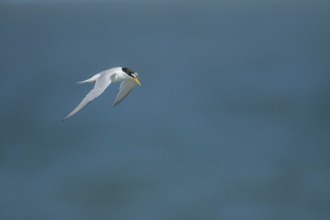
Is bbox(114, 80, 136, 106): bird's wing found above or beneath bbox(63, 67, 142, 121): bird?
above

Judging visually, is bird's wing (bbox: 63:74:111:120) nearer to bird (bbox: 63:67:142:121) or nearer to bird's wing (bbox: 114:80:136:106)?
bird (bbox: 63:67:142:121)

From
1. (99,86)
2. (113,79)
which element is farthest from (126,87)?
(99,86)

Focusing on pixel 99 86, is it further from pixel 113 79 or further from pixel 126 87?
pixel 126 87

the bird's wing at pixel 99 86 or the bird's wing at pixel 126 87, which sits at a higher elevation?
the bird's wing at pixel 126 87

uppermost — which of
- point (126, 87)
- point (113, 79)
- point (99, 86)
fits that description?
point (126, 87)

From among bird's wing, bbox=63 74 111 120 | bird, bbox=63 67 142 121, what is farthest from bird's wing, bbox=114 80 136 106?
bird's wing, bbox=63 74 111 120

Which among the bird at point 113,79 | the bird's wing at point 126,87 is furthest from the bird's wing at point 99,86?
the bird's wing at point 126,87

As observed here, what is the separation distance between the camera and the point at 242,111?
26.9 m

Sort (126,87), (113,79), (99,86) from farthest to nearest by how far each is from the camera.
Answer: (126,87), (113,79), (99,86)

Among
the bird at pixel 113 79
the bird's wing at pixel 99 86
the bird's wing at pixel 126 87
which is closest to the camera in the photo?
the bird's wing at pixel 99 86

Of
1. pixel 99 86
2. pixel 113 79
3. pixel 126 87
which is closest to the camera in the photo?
pixel 99 86

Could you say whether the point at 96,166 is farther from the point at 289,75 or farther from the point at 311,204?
the point at 289,75

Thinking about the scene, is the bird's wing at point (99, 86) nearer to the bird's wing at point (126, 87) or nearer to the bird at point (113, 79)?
the bird at point (113, 79)

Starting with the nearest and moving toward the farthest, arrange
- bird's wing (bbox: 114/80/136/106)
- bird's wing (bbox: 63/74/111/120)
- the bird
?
bird's wing (bbox: 63/74/111/120)
the bird
bird's wing (bbox: 114/80/136/106)
